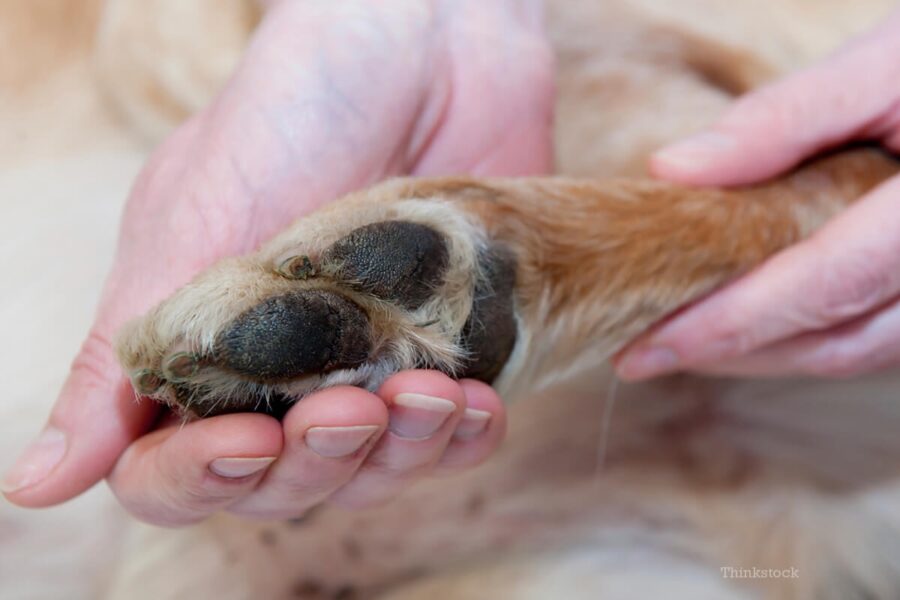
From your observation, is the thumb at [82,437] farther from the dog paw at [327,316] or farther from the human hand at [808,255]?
the human hand at [808,255]

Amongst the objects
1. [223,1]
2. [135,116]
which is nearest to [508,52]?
[223,1]

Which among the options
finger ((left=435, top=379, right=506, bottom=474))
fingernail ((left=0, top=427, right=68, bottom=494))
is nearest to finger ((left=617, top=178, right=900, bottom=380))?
finger ((left=435, top=379, right=506, bottom=474))

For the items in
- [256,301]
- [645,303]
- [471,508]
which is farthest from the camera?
[471,508]

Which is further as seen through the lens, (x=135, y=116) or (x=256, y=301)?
Result: (x=135, y=116)

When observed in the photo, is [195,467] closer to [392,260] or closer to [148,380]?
[148,380]

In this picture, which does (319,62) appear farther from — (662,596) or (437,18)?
(662,596)

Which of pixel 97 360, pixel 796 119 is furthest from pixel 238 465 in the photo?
pixel 796 119
